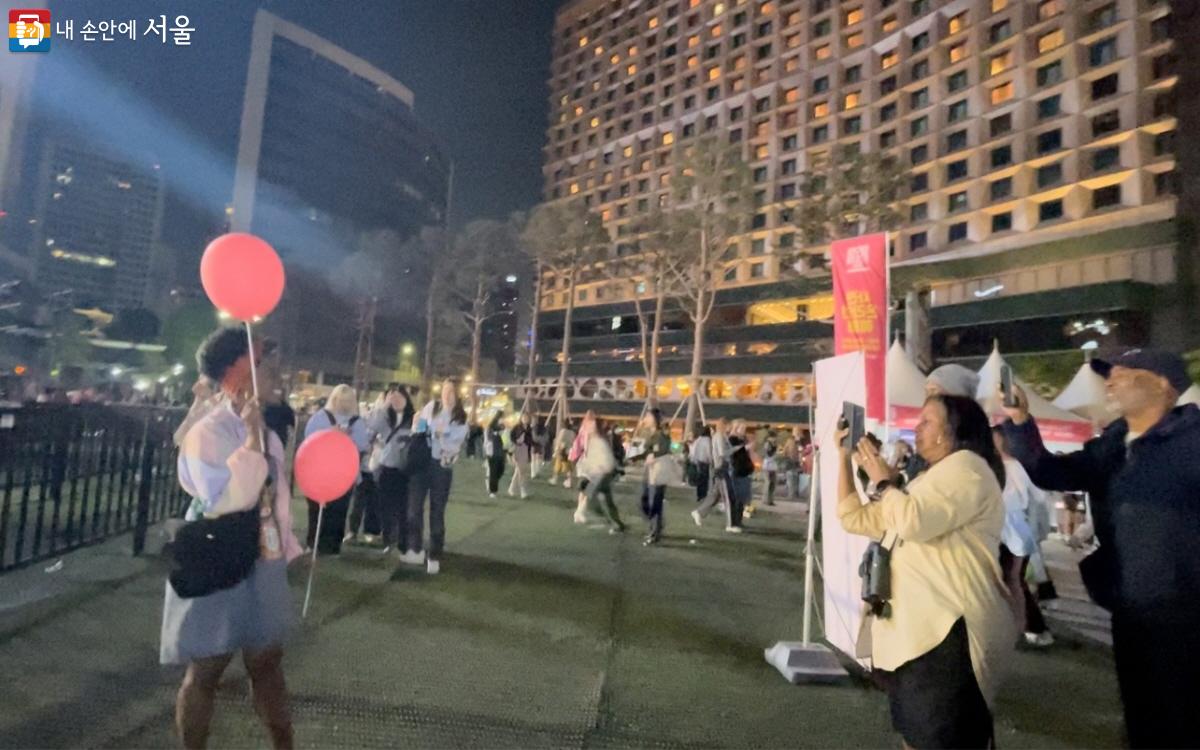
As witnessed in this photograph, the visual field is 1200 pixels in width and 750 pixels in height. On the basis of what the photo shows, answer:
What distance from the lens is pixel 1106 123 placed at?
122 ft

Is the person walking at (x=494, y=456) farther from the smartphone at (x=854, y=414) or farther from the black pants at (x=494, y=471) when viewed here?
the smartphone at (x=854, y=414)

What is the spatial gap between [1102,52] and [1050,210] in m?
8.60

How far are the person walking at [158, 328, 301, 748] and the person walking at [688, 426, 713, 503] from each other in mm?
9925

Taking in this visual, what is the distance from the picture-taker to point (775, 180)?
5512 centimetres

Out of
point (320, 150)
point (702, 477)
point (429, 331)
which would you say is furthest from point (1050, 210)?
point (320, 150)

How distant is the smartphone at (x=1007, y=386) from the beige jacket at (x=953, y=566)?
559 mm

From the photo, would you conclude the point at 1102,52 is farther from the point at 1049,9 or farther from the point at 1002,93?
the point at 1002,93

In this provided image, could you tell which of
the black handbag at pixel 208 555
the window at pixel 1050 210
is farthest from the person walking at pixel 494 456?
the window at pixel 1050 210

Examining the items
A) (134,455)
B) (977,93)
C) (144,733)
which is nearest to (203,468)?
(144,733)

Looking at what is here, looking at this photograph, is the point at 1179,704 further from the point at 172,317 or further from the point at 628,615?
the point at 172,317

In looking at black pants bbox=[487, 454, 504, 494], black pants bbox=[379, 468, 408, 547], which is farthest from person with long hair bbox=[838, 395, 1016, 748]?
black pants bbox=[487, 454, 504, 494]

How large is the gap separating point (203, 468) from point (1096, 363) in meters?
3.30

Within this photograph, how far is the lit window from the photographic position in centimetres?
3941

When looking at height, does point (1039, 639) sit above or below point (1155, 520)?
below
